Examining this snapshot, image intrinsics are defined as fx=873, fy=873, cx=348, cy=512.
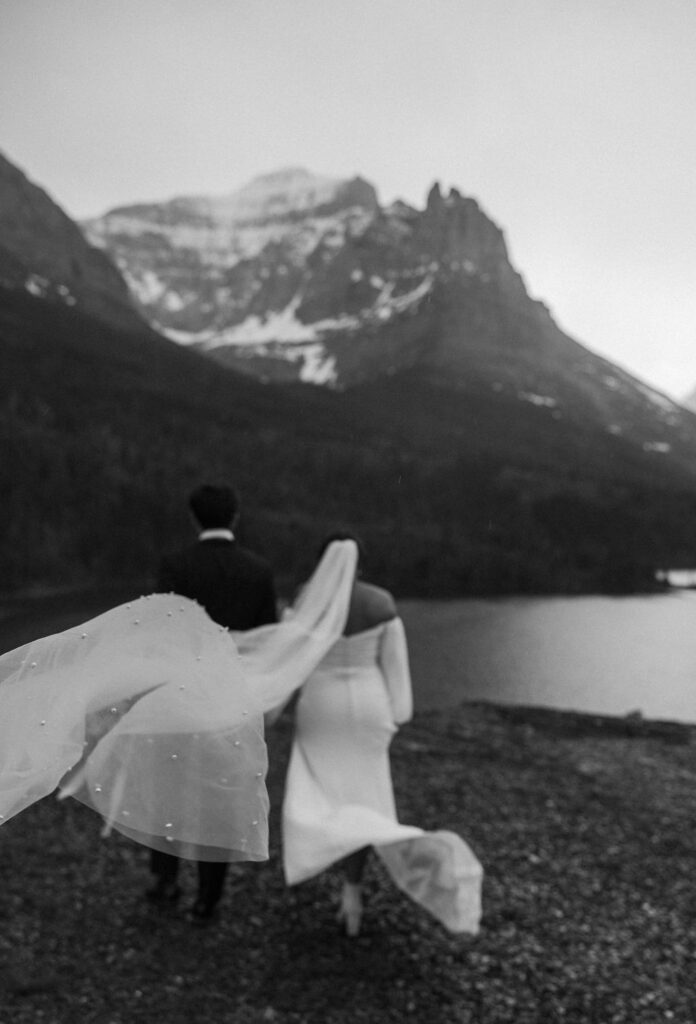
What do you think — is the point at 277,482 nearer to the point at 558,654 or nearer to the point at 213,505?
the point at 558,654

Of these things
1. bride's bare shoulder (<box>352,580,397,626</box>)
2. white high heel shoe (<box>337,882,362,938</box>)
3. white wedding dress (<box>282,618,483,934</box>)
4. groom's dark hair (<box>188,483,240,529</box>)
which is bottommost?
white high heel shoe (<box>337,882,362,938</box>)

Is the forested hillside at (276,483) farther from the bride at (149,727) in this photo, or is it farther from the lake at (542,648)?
the bride at (149,727)

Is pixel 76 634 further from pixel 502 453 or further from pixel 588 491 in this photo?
pixel 502 453

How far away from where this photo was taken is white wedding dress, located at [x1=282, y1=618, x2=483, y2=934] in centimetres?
528

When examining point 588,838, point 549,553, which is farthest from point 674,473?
point 588,838

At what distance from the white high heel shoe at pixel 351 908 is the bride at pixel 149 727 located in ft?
7.51

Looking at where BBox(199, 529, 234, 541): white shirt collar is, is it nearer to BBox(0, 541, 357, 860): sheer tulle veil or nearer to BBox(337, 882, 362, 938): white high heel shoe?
BBox(0, 541, 357, 860): sheer tulle veil

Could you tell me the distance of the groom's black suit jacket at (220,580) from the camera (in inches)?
199

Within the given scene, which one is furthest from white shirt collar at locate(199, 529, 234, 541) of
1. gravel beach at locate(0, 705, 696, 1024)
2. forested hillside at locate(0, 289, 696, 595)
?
forested hillside at locate(0, 289, 696, 595)

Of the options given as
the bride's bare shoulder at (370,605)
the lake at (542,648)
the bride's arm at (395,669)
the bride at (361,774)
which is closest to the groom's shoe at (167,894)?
the bride at (361,774)

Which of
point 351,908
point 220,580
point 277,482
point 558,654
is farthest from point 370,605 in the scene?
point 277,482

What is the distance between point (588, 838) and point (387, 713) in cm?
451

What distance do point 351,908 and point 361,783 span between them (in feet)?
2.89

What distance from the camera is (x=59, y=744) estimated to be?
3.26 meters
